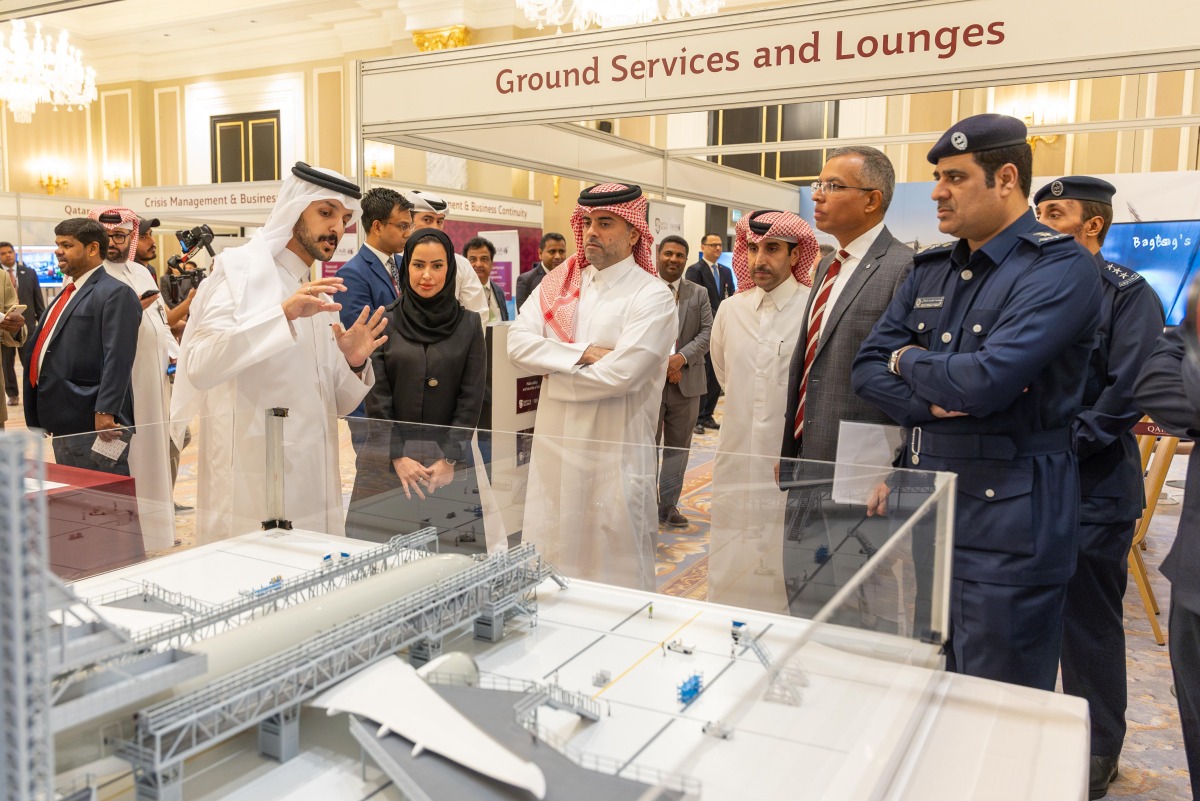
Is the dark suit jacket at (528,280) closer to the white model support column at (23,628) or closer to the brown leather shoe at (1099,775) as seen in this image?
the brown leather shoe at (1099,775)

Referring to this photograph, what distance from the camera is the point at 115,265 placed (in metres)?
4.76

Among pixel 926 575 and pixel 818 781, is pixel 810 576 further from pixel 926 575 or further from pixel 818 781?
pixel 818 781

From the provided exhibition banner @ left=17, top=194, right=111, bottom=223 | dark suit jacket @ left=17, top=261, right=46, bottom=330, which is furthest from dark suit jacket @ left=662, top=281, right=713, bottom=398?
dark suit jacket @ left=17, top=261, right=46, bottom=330

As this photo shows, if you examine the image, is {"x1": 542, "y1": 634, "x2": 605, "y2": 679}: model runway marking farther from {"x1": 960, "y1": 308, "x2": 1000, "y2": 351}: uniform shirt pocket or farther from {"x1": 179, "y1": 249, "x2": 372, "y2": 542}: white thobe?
{"x1": 960, "y1": 308, "x2": 1000, "y2": 351}: uniform shirt pocket

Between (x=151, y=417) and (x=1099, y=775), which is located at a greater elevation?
(x=151, y=417)

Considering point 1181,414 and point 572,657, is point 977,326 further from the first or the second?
point 572,657

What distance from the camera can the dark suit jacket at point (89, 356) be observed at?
3904 mm

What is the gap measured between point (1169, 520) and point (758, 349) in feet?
11.9

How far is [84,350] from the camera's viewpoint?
12.9 feet

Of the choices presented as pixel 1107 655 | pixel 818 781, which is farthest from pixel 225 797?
pixel 1107 655

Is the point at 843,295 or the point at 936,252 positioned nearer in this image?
the point at 936,252

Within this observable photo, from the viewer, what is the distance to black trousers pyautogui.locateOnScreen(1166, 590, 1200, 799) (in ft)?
5.80

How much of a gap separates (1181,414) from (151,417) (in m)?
4.20

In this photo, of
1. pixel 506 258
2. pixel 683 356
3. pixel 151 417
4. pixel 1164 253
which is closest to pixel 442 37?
pixel 506 258
